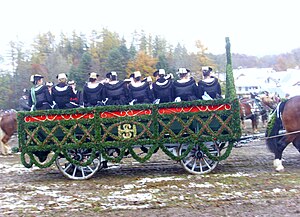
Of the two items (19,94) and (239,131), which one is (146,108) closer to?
(239,131)

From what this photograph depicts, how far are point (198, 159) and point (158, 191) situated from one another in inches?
75.0

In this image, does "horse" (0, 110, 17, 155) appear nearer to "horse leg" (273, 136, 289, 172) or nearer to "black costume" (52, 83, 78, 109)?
"black costume" (52, 83, 78, 109)

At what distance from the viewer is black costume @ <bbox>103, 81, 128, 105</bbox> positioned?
31.4ft

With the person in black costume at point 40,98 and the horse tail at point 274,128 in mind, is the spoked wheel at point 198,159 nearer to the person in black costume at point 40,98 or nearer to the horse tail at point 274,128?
the horse tail at point 274,128

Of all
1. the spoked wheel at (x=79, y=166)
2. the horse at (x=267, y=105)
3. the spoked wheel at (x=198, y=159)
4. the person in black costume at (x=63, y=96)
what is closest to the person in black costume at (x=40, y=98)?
the person in black costume at (x=63, y=96)

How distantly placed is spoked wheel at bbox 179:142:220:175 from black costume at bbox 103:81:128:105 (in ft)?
5.59

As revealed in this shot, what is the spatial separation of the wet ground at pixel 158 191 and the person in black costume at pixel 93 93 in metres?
1.62

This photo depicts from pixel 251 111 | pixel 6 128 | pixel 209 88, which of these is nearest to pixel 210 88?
pixel 209 88

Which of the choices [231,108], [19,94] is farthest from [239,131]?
[19,94]

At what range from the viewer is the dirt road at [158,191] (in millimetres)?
6438

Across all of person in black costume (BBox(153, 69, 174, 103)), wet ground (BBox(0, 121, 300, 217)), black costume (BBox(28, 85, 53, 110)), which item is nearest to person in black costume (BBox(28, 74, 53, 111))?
black costume (BBox(28, 85, 53, 110))

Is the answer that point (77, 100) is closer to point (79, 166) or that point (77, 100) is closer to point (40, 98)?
point (40, 98)

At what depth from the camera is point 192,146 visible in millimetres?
8945

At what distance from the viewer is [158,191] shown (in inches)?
300
